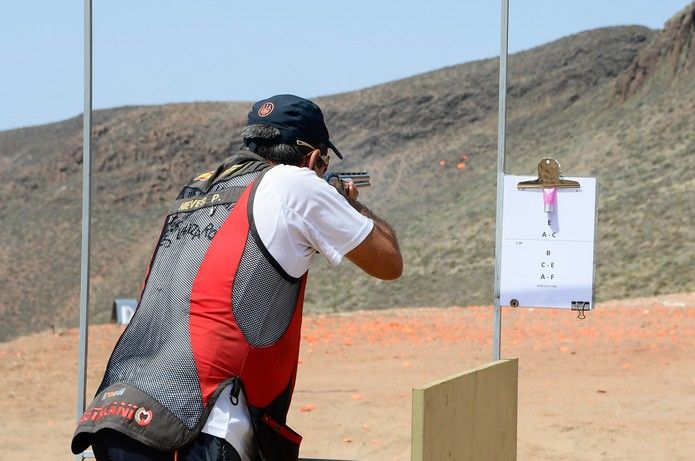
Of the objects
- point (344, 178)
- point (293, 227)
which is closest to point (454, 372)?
point (344, 178)

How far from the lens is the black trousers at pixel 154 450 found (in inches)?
91.5

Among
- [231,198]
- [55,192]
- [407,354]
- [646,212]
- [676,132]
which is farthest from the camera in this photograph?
[55,192]

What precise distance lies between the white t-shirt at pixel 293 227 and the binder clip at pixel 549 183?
2.16 metres

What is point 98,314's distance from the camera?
36938 millimetres

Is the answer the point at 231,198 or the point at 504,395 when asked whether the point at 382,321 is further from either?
the point at 231,198

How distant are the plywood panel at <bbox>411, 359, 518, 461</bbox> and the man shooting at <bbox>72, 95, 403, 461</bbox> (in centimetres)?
37

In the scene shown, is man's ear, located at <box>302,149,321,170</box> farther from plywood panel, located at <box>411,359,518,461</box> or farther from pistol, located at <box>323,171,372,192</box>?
plywood panel, located at <box>411,359,518,461</box>

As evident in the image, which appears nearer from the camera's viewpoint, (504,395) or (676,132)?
→ (504,395)

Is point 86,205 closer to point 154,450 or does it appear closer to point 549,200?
point 549,200

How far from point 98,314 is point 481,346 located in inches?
1009

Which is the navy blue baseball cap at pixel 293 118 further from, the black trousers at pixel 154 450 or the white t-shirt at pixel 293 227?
the black trousers at pixel 154 450

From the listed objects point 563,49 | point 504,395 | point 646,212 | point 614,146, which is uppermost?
point 563,49

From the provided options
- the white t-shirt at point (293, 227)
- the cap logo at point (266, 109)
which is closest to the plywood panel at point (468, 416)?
the white t-shirt at point (293, 227)

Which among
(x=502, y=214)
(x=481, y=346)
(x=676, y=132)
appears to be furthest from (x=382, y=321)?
(x=676, y=132)
